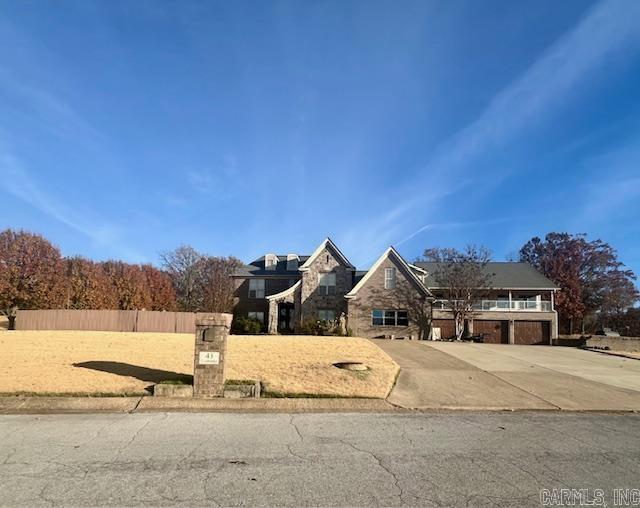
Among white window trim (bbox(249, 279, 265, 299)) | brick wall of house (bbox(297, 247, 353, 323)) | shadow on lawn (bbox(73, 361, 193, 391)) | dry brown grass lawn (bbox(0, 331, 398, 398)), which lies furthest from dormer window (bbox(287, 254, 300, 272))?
shadow on lawn (bbox(73, 361, 193, 391))

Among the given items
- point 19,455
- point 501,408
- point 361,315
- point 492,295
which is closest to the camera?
point 19,455

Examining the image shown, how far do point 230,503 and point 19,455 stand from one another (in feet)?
10.7

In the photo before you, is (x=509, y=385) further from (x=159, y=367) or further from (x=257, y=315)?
(x=257, y=315)

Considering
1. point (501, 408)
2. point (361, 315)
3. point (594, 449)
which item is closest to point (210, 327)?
point (501, 408)

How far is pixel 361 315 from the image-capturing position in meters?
33.6

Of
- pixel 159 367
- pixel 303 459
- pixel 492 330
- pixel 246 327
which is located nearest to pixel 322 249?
pixel 246 327

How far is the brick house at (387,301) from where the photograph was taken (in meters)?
33.7

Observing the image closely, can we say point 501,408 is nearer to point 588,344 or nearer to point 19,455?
point 19,455

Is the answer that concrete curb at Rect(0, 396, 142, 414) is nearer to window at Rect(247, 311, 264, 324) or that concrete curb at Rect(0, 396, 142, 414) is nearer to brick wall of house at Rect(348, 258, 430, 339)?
brick wall of house at Rect(348, 258, 430, 339)

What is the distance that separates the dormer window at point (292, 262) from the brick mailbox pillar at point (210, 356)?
102 ft

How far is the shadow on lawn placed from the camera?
424 inches

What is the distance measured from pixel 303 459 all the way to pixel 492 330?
112 ft

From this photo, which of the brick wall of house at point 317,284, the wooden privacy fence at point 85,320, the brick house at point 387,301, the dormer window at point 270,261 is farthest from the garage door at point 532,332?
the wooden privacy fence at point 85,320

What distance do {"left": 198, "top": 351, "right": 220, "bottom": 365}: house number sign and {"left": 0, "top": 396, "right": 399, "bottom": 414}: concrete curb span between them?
2.51ft
